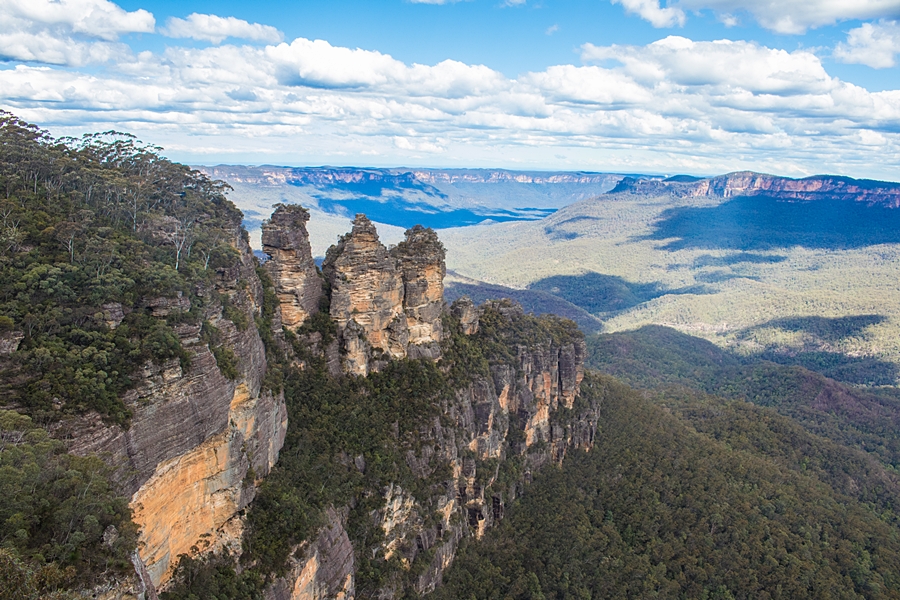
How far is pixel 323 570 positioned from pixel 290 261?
2082 centimetres

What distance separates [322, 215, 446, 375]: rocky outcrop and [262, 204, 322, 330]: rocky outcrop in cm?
257

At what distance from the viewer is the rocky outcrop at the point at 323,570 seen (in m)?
31.2

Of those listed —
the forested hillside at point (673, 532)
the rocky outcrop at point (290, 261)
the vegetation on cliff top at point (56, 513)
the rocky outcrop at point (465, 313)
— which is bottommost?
the forested hillside at point (673, 532)

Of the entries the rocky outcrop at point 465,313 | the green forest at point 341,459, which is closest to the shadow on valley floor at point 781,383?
the green forest at point 341,459

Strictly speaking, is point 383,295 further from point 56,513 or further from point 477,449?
point 56,513

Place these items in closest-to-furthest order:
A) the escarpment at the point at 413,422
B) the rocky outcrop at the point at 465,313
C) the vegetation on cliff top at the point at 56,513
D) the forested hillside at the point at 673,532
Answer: the vegetation on cliff top at the point at 56,513
the escarpment at the point at 413,422
the forested hillside at the point at 673,532
the rocky outcrop at the point at 465,313

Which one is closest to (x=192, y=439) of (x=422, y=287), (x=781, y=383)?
(x=422, y=287)

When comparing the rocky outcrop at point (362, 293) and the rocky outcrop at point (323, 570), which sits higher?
the rocky outcrop at point (362, 293)

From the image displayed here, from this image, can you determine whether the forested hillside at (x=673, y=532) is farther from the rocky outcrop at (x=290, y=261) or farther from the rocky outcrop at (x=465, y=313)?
the rocky outcrop at (x=290, y=261)

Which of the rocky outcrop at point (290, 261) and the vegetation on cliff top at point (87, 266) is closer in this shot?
the vegetation on cliff top at point (87, 266)

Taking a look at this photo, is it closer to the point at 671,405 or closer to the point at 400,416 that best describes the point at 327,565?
the point at 400,416

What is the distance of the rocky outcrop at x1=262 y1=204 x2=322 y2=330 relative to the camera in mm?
42031

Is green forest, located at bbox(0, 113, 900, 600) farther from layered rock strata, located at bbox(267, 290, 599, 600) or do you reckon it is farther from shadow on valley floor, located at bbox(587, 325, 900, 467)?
shadow on valley floor, located at bbox(587, 325, 900, 467)

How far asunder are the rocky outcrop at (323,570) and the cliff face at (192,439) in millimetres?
4237
